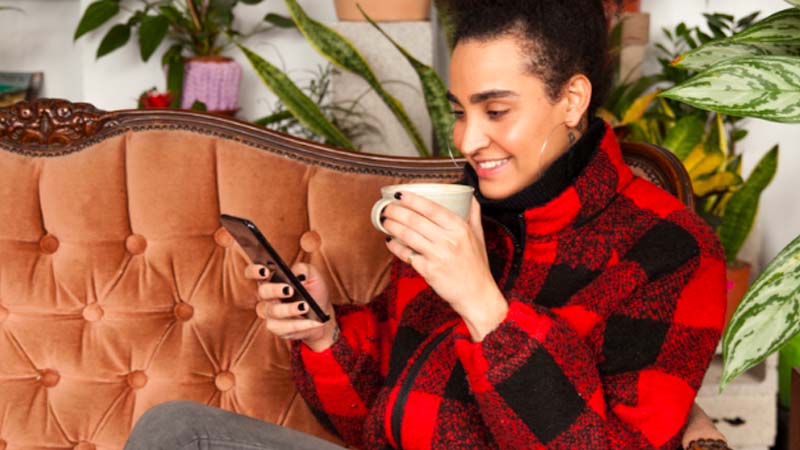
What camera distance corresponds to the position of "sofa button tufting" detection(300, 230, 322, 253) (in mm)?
1380

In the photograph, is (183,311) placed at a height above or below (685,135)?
below

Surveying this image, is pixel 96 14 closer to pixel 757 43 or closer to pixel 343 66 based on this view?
pixel 343 66

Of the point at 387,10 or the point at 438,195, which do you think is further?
the point at 387,10

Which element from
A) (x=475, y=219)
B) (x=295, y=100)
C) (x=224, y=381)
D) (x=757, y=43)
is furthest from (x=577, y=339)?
(x=295, y=100)

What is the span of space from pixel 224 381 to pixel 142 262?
0.22 m

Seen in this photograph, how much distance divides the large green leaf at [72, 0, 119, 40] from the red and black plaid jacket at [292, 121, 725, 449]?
1605 millimetres

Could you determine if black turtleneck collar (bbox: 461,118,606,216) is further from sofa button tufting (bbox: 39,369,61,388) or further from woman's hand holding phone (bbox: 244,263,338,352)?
sofa button tufting (bbox: 39,369,61,388)

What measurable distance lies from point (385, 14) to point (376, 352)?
3.92 ft

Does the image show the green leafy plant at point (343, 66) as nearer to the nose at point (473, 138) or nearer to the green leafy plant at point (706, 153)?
the green leafy plant at point (706, 153)

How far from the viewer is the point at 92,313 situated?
136 cm

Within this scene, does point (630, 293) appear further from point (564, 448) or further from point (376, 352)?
point (376, 352)

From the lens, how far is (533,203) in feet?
3.43

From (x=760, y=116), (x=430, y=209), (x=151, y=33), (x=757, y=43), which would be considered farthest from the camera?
(x=151, y=33)

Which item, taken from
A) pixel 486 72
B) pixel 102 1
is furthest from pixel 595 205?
A: pixel 102 1
